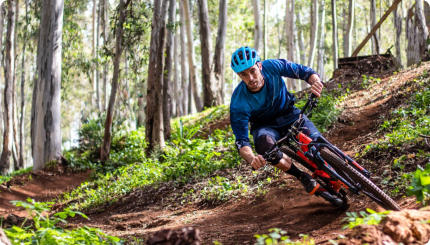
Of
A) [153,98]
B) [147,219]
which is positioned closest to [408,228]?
[147,219]

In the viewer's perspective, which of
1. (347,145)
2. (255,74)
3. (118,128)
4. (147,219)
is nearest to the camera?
(255,74)

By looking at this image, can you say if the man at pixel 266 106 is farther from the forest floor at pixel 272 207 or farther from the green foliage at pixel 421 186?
the green foliage at pixel 421 186

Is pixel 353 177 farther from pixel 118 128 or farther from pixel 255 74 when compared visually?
pixel 118 128

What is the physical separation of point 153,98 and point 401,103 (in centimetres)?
688

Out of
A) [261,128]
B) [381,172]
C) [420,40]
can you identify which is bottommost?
[381,172]

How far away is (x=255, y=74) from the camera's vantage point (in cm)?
518

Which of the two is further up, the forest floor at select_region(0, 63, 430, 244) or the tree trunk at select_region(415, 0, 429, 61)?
the tree trunk at select_region(415, 0, 429, 61)

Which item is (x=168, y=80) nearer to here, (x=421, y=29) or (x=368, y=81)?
(x=368, y=81)

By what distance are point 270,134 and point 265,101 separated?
16.0 inches

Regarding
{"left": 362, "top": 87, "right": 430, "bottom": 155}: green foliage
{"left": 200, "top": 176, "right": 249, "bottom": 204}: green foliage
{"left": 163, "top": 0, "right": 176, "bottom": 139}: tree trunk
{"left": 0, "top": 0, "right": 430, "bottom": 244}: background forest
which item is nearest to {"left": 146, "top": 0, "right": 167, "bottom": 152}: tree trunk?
{"left": 0, "top": 0, "right": 430, "bottom": 244}: background forest

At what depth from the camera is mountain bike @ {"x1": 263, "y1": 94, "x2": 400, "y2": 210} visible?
4.77 meters

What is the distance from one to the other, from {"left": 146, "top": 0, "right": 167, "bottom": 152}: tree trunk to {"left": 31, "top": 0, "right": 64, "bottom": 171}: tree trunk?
3.43m

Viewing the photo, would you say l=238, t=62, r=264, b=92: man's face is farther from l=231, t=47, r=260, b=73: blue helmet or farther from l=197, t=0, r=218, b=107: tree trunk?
l=197, t=0, r=218, b=107: tree trunk

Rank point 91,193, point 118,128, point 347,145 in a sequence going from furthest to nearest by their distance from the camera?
point 118,128 < point 91,193 < point 347,145
